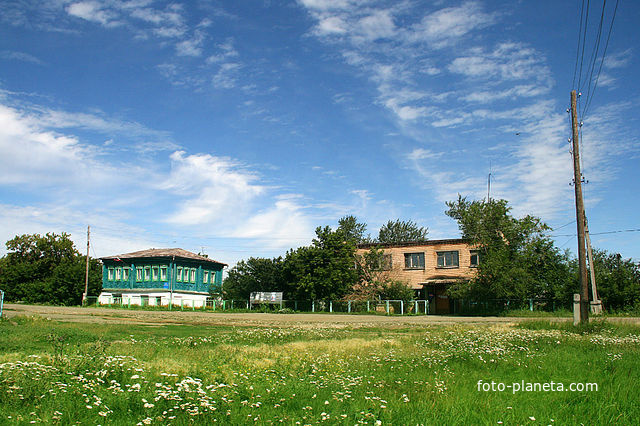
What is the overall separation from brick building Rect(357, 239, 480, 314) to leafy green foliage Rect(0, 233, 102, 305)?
37.1 m

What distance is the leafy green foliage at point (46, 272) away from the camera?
66.4 metres

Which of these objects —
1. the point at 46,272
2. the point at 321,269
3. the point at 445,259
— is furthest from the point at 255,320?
the point at 46,272

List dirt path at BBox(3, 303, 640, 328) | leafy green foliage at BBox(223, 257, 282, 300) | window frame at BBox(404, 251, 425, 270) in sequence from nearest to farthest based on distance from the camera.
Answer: dirt path at BBox(3, 303, 640, 328)
window frame at BBox(404, 251, 425, 270)
leafy green foliage at BBox(223, 257, 282, 300)

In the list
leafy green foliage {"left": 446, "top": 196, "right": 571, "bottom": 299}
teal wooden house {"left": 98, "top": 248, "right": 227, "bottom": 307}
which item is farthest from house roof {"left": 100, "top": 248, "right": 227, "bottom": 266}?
leafy green foliage {"left": 446, "top": 196, "right": 571, "bottom": 299}

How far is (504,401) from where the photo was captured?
700 cm

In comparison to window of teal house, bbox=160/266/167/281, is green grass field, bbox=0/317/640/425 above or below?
below

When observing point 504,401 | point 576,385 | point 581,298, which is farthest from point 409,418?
point 581,298

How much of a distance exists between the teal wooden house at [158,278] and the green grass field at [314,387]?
52.8 m

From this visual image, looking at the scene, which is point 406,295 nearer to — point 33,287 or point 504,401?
point 504,401

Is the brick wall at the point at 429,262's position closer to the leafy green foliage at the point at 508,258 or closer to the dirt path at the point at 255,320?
the leafy green foliage at the point at 508,258

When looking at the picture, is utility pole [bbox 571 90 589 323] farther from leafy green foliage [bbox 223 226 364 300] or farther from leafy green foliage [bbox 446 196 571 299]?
leafy green foliage [bbox 223 226 364 300]

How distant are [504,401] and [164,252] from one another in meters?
65.0

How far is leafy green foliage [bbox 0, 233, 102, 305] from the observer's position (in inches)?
2616

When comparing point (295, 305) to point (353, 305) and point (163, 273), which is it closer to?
point (353, 305)
